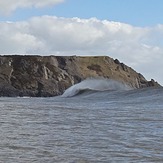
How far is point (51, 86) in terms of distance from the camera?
91.8 meters

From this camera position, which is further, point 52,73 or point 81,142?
point 52,73

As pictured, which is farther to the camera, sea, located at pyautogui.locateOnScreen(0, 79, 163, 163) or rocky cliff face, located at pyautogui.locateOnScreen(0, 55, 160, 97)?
rocky cliff face, located at pyautogui.locateOnScreen(0, 55, 160, 97)

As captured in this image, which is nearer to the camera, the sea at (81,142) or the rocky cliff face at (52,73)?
the sea at (81,142)

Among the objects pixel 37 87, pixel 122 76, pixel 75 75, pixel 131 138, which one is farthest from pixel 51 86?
pixel 131 138

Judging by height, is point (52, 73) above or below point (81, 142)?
above

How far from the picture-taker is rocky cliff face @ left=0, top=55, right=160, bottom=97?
300 feet

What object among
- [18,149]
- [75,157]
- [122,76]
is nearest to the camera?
[75,157]

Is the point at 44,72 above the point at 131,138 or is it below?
above

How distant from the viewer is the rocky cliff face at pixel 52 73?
91400 millimetres

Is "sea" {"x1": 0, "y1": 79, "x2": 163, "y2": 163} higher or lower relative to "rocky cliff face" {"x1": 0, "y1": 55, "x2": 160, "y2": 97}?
lower

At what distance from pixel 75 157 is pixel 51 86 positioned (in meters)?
83.2

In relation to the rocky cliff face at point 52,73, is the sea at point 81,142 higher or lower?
lower

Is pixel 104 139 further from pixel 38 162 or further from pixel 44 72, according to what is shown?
pixel 44 72

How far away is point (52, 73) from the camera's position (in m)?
96.9
